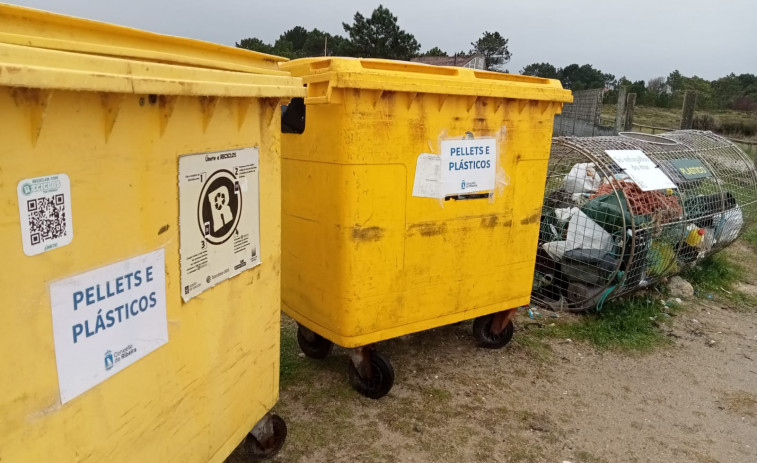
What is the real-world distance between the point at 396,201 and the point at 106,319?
175cm

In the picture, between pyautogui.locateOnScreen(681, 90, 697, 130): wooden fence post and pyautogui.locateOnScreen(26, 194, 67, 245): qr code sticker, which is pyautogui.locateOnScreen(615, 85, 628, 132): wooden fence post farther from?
pyautogui.locateOnScreen(26, 194, 67, 245): qr code sticker

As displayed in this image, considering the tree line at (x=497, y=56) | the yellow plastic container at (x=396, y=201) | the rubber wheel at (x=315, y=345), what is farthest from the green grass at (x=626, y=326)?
the tree line at (x=497, y=56)

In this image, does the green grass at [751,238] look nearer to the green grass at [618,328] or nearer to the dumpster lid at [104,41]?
the green grass at [618,328]

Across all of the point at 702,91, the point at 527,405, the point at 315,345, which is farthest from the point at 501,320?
the point at 702,91

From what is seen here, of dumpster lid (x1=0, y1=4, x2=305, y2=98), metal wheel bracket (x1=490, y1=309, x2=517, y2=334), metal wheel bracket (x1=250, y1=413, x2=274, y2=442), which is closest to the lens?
dumpster lid (x1=0, y1=4, x2=305, y2=98)

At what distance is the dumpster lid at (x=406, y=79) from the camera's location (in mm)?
2590

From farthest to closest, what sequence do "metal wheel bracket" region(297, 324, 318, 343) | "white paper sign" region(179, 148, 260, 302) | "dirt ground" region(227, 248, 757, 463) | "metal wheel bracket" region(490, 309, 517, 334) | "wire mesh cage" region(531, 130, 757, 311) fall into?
"wire mesh cage" region(531, 130, 757, 311) < "metal wheel bracket" region(490, 309, 517, 334) < "metal wheel bracket" region(297, 324, 318, 343) < "dirt ground" region(227, 248, 757, 463) < "white paper sign" region(179, 148, 260, 302)

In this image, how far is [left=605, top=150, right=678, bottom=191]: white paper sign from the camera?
4492mm

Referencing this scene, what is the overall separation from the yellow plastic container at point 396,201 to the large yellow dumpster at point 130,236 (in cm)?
53

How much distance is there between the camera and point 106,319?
147 centimetres

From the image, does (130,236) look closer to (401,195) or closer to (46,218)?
(46,218)

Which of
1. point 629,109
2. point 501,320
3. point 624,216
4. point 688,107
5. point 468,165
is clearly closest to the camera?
point 468,165

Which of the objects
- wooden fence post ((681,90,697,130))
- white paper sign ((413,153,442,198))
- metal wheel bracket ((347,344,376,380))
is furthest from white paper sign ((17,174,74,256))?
wooden fence post ((681,90,697,130))

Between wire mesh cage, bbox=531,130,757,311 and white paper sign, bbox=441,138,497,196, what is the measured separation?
1638 millimetres
